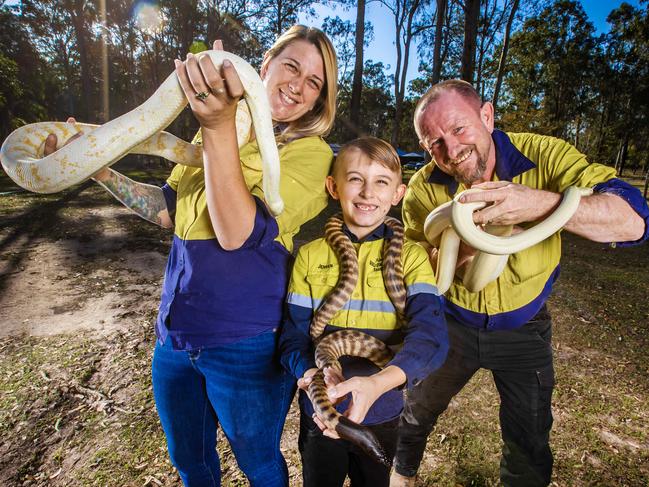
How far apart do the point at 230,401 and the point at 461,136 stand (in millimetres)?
1897

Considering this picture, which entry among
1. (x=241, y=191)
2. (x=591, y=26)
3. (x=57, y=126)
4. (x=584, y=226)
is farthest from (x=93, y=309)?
(x=591, y=26)

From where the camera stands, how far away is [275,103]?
5.80ft

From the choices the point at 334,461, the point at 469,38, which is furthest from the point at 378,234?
the point at 469,38

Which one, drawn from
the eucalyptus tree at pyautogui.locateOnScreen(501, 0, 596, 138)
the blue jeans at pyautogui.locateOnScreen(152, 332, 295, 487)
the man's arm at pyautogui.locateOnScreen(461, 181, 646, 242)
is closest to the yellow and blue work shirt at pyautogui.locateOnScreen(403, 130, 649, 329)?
the man's arm at pyautogui.locateOnScreen(461, 181, 646, 242)

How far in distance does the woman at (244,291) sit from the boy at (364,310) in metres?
0.12

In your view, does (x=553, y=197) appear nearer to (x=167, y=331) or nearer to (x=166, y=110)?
(x=166, y=110)

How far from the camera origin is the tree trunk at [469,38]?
31.0 feet

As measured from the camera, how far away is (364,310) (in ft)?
5.45

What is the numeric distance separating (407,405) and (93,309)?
4.44 metres

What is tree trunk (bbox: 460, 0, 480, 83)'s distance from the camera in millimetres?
9445

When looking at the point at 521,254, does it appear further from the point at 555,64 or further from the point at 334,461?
the point at 555,64

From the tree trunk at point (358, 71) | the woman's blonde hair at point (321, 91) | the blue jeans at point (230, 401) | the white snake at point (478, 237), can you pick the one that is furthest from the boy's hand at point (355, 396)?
the tree trunk at point (358, 71)

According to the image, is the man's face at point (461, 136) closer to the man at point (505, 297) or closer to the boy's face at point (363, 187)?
the man at point (505, 297)

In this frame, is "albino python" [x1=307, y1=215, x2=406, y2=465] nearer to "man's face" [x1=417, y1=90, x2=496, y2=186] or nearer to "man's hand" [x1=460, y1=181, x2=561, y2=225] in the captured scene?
"man's hand" [x1=460, y1=181, x2=561, y2=225]
